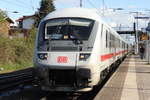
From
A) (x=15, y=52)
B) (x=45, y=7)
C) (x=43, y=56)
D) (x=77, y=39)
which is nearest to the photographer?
(x=43, y=56)

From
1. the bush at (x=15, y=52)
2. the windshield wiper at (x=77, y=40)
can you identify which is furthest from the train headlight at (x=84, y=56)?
the bush at (x=15, y=52)

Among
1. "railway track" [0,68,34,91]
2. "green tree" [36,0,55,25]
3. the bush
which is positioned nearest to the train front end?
"railway track" [0,68,34,91]

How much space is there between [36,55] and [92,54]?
1.84 meters

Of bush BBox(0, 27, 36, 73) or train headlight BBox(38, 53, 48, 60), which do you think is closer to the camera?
train headlight BBox(38, 53, 48, 60)

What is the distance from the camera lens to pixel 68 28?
11383 mm

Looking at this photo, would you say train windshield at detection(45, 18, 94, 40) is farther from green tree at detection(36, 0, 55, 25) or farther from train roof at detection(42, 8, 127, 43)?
green tree at detection(36, 0, 55, 25)

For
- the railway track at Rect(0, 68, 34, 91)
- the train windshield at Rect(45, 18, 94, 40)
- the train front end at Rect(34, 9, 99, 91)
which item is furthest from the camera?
the railway track at Rect(0, 68, 34, 91)

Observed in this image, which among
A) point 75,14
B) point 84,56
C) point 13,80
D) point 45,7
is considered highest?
point 45,7

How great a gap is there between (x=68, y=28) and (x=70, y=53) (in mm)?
1115

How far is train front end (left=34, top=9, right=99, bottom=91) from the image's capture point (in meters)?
10.5

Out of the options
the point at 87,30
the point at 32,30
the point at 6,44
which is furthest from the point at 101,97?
the point at 32,30

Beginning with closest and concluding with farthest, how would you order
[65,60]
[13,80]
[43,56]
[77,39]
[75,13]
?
1. [65,60]
2. [43,56]
3. [77,39]
4. [75,13]
5. [13,80]

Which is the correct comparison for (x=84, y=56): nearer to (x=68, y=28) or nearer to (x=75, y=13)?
(x=68, y=28)

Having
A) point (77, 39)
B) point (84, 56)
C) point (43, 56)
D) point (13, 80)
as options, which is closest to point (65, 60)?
point (84, 56)
